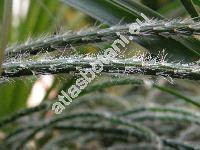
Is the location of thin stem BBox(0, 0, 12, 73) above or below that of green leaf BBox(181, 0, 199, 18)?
below

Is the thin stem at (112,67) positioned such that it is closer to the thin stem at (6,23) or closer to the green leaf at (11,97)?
the thin stem at (6,23)

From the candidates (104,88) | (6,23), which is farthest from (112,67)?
(104,88)

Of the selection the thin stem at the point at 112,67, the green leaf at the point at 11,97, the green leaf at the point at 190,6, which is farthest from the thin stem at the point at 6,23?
the green leaf at the point at 11,97

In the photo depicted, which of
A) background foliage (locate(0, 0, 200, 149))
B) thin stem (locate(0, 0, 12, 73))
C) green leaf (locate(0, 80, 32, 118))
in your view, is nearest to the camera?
thin stem (locate(0, 0, 12, 73))

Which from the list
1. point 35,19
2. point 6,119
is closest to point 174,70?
point 6,119

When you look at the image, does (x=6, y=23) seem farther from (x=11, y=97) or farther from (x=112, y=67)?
(x=11, y=97)

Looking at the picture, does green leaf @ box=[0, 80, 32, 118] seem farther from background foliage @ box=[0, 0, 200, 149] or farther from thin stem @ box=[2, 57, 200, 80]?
thin stem @ box=[2, 57, 200, 80]

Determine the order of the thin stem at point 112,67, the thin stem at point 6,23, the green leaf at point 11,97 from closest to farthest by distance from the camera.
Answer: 1. the thin stem at point 6,23
2. the thin stem at point 112,67
3. the green leaf at point 11,97

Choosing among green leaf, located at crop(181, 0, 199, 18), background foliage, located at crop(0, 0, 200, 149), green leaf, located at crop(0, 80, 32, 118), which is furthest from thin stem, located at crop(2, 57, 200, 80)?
green leaf, located at crop(0, 80, 32, 118)

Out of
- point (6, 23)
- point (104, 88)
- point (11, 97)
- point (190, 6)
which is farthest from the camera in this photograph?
point (11, 97)

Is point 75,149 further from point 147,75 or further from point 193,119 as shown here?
point 147,75

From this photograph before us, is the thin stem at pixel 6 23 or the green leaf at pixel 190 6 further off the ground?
the green leaf at pixel 190 6
